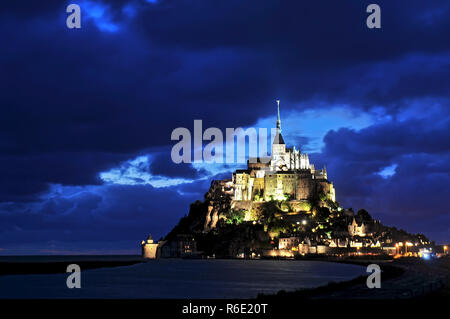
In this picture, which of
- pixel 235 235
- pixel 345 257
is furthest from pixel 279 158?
pixel 345 257

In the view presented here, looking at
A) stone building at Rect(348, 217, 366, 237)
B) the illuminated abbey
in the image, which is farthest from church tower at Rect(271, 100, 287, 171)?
stone building at Rect(348, 217, 366, 237)

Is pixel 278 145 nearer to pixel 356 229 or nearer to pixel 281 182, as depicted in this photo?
pixel 281 182

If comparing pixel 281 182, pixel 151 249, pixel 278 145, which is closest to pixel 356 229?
pixel 281 182

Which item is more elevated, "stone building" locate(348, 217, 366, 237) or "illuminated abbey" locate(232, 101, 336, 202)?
"illuminated abbey" locate(232, 101, 336, 202)

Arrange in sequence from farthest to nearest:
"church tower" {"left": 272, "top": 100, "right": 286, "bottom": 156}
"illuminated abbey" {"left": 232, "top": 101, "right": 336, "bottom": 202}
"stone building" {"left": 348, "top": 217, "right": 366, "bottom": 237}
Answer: "church tower" {"left": 272, "top": 100, "right": 286, "bottom": 156} < "illuminated abbey" {"left": 232, "top": 101, "right": 336, "bottom": 202} < "stone building" {"left": 348, "top": 217, "right": 366, "bottom": 237}

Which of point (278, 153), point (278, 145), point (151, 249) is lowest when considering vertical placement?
point (151, 249)

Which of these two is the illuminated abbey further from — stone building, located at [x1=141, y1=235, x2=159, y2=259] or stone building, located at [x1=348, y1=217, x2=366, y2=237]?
stone building, located at [x1=141, y1=235, x2=159, y2=259]

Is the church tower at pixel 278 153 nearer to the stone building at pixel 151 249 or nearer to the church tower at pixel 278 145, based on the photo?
the church tower at pixel 278 145

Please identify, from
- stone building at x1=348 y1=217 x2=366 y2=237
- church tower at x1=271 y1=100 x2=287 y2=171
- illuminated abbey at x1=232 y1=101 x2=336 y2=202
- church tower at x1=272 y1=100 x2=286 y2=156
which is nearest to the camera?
stone building at x1=348 y1=217 x2=366 y2=237
